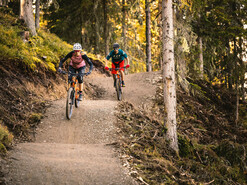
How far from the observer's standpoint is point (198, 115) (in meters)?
11.6

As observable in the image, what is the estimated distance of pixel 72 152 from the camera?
618cm

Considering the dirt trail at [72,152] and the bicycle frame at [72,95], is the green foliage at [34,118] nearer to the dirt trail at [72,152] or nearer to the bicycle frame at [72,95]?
the dirt trail at [72,152]

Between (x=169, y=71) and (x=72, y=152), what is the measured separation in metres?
3.70

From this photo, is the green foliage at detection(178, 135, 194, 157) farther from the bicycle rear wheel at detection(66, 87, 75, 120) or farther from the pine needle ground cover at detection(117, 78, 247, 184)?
the bicycle rear wheel at detection(66, 87, 75, 120)

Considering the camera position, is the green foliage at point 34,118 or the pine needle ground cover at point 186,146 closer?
the pine needle ground cover at point 186,146

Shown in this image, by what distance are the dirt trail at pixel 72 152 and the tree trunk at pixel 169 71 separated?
177cm

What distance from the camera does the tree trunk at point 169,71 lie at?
7.44 metres

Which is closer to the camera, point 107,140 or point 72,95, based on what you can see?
point 107,140

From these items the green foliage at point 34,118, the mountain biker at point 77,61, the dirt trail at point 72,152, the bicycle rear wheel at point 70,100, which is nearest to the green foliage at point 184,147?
the dirt trail at point 72,152

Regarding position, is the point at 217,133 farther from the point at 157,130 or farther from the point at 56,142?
the point at 56,142

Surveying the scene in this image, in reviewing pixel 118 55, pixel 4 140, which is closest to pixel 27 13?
pixel 118 55

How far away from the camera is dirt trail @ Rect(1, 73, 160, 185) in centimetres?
480

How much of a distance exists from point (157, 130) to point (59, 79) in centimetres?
563

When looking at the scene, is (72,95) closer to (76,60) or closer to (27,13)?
(76,60)
